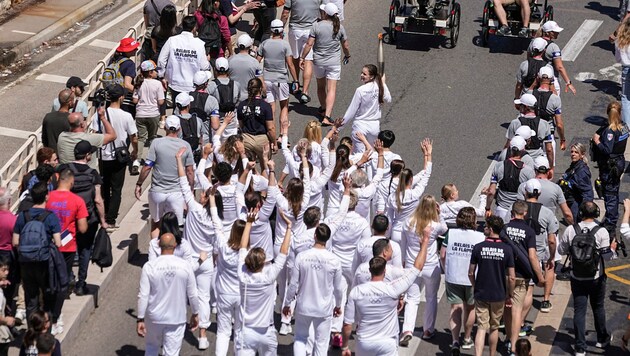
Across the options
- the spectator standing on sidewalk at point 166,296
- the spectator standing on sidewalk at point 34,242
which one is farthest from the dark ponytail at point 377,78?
the spectator standing on sidewalk at point 34,242

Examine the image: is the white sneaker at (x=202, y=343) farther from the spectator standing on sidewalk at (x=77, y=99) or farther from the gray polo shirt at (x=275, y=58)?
the gray polo shirt at (x=275, y=58)

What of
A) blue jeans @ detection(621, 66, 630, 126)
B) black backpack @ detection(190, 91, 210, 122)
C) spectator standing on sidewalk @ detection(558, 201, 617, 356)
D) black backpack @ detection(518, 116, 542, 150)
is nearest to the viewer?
spectator standing on sidewalk @ detection(558, 201, 617, 356)

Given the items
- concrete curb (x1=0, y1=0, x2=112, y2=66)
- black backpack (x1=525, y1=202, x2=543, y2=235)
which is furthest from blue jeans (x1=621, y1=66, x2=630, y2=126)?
concrete curb (x1=0, y1=0, x2=112, y2=66)

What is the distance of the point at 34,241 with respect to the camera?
1408 cm

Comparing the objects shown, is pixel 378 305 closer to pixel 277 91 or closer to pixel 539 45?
pixel 277 91

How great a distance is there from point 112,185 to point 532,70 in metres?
7.27

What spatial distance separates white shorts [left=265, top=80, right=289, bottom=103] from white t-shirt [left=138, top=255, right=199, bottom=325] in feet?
22.6

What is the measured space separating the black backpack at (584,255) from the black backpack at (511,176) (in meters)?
1.78

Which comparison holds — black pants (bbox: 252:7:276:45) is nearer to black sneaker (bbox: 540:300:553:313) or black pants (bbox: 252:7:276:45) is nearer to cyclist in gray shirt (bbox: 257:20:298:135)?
cyclist in gray shirt (bbox: 257:20:298:135)

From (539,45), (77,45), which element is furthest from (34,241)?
(77,45)

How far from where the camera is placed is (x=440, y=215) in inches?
615

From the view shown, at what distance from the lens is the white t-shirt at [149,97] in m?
18.9

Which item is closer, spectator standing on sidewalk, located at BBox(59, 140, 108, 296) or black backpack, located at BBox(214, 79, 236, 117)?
spectator standing on sidewalk, located at BBox(59, 140, 108, 296)

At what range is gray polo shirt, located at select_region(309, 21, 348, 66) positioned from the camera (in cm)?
2053
